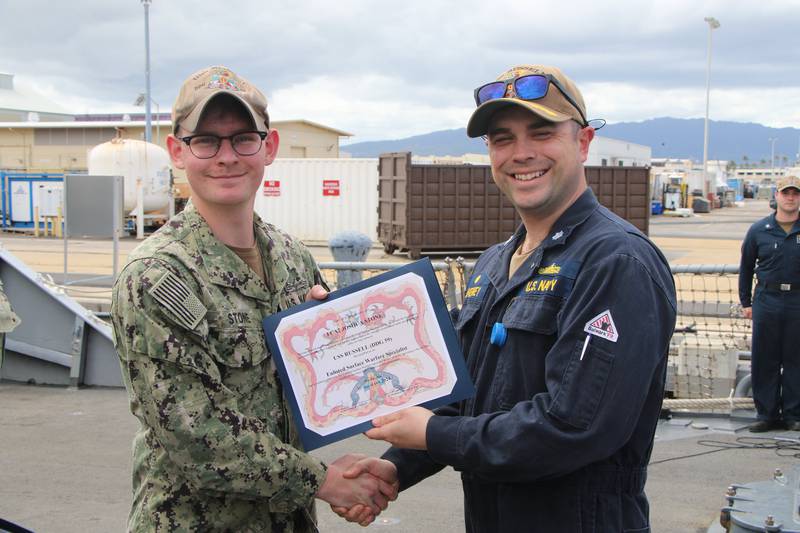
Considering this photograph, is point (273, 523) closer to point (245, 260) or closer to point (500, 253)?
point (245, 260)

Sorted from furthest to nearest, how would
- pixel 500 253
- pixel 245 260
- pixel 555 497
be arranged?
pixel 500 253, pixel 245 260, pixel 555 497

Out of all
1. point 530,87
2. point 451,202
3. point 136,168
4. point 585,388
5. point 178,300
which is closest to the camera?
point 585,388

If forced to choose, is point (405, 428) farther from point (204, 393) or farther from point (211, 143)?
point (211, 143)

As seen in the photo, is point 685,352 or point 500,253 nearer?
point 500,253

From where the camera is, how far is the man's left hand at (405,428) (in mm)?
2406

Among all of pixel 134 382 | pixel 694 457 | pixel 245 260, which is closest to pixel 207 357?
pixel 134 382

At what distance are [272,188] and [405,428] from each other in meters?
26.1

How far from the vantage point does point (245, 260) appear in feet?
8.65

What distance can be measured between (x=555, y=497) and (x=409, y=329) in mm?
659

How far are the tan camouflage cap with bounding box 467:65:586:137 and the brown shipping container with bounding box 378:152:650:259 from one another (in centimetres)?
1864

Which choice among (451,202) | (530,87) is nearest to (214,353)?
(530,87)

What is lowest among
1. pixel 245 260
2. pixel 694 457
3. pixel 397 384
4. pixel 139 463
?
pixel 694 457

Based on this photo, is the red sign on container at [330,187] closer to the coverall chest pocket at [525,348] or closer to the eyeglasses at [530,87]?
the eyeglasses at [530,87]

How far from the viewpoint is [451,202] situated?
2172cm
